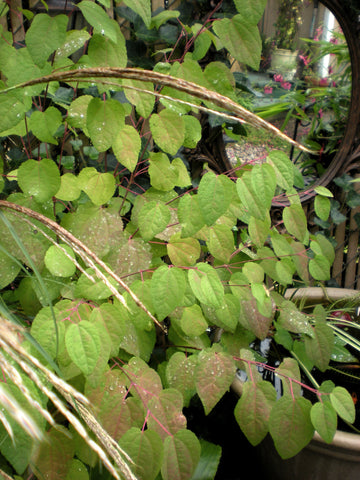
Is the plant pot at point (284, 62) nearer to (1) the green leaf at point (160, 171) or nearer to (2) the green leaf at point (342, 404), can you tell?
(1) the green leaf at point (160, 171)

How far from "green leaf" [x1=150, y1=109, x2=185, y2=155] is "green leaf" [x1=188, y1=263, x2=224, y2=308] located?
27 centimetres

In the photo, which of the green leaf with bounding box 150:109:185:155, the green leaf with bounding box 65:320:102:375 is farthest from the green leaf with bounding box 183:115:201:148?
the green leaf with bounding box 65:320:102:375

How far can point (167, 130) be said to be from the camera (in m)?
0.86

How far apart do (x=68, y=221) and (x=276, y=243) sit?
23.0 inches

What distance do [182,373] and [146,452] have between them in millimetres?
237

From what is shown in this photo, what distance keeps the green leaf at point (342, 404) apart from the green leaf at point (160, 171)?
0.67 m

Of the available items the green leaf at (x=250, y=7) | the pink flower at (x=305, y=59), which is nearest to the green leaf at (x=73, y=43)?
the green leaf at (x=250, y=7)

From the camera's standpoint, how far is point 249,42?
78 centimetres

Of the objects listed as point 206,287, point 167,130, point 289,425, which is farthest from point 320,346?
point 167,130

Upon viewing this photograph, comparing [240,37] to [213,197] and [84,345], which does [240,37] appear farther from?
[84,345]

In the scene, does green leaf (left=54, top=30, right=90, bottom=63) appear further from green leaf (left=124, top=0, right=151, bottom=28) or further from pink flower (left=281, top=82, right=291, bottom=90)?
pink flower (left=281, top=82, right=291, bottom=90)

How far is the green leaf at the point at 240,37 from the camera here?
2.54 ft

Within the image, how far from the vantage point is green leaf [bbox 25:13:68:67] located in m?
0.67

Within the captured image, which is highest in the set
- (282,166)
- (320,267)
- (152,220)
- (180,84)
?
(180,84)
